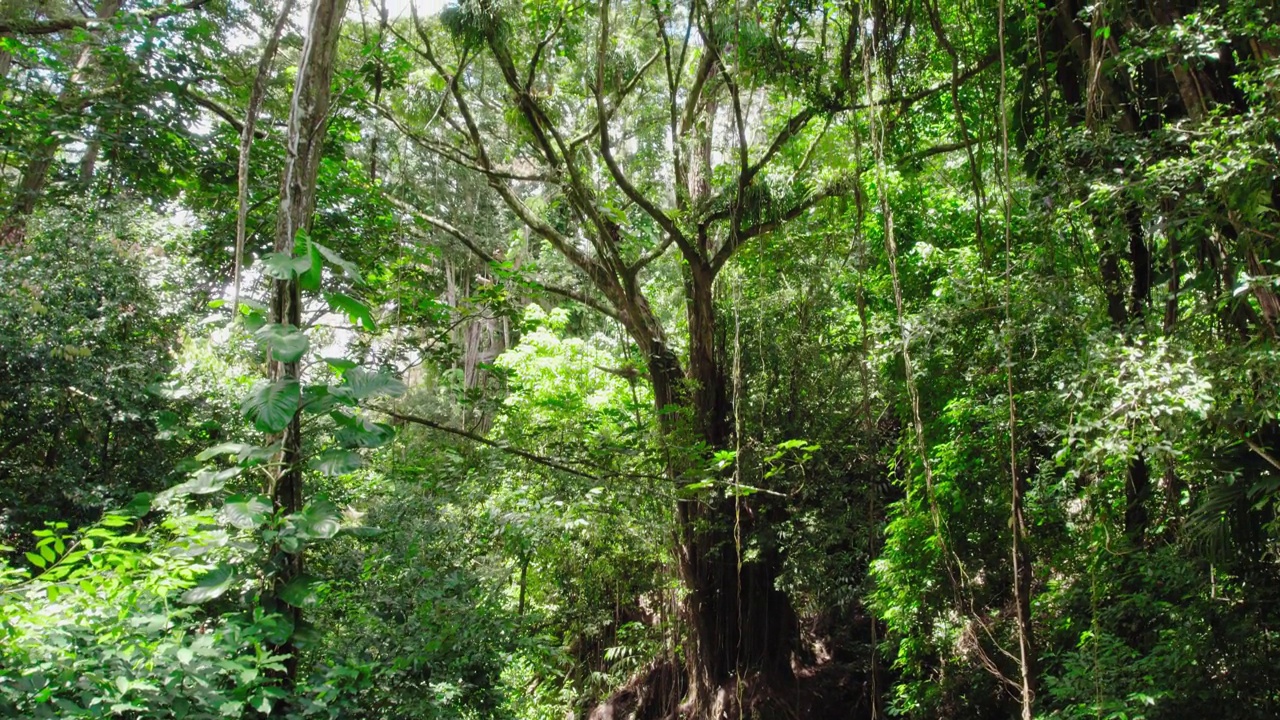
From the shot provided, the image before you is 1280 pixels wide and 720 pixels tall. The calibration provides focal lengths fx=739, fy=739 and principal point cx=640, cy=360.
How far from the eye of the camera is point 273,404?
4.97 feet

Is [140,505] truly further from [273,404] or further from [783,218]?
[783,218]

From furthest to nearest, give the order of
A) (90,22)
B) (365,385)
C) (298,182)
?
(90,22)
(298,182)
(365,385)

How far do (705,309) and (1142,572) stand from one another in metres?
3.07

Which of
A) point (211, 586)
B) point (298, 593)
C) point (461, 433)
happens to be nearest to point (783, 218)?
point (461, 433)

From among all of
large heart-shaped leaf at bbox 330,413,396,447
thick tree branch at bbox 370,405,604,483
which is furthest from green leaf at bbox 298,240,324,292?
thick tree branch at bbox 370,405,604,483

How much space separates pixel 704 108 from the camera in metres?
5.62

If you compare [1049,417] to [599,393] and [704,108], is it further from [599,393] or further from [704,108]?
[599,393]

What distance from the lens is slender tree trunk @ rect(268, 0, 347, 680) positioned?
1720 millimetres

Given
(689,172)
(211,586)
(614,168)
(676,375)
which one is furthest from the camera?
(689,172)

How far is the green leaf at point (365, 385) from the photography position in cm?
157

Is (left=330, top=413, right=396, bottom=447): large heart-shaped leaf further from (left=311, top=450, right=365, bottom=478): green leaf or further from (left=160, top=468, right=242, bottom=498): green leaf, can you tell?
(left=160, top=468, right=242, bottom=498): green leaf

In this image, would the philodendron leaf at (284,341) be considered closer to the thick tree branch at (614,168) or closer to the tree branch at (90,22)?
the thick tree branch at (614,168)

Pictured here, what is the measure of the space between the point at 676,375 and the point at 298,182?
3.66 meters

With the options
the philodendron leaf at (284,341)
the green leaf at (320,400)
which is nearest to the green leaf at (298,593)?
the green leaf at (320,400)
